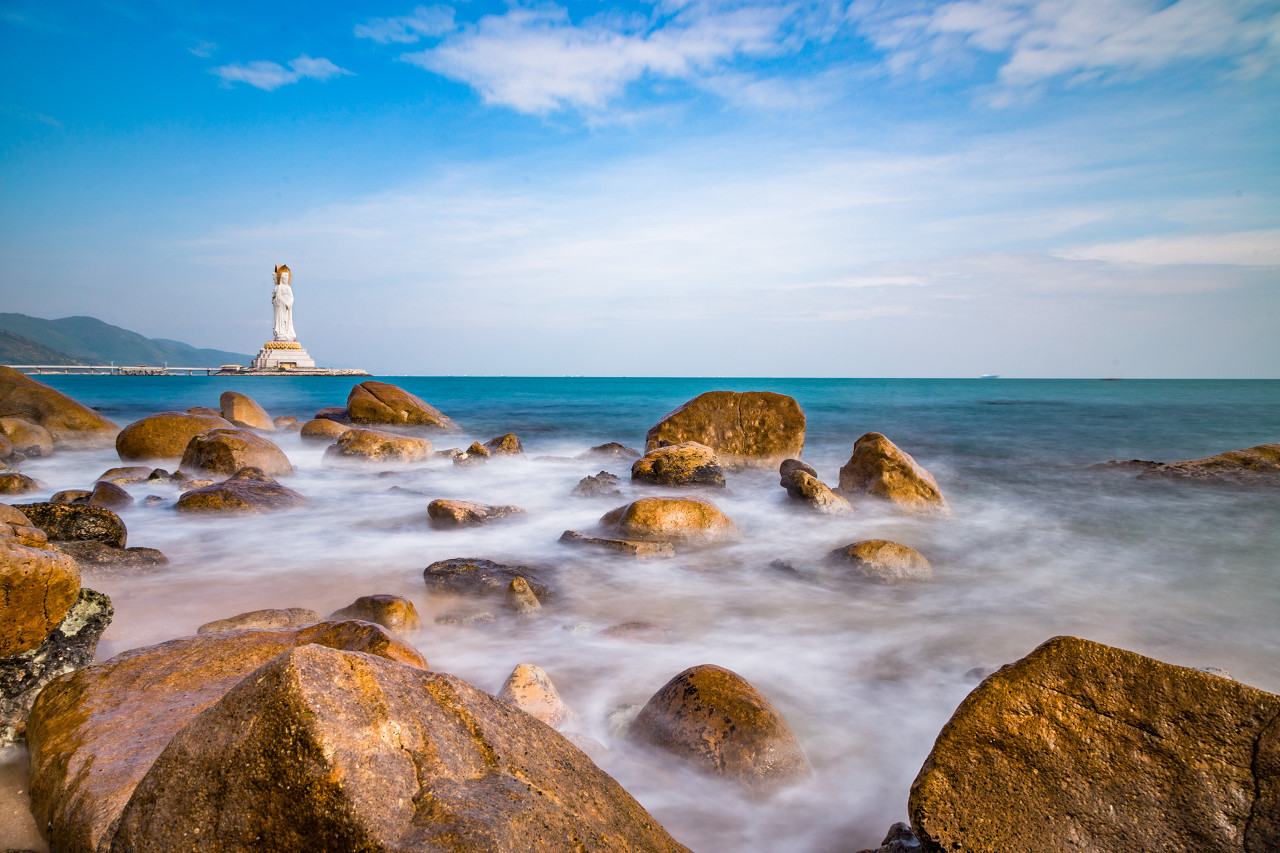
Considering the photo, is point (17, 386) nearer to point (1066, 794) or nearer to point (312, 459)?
point (312, 459)

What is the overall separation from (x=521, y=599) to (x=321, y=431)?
1355 centimetres

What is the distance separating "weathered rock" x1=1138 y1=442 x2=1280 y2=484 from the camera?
11873 millimetres

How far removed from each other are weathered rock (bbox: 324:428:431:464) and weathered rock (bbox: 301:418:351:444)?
9.22 feet

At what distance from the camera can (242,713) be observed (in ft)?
4.80

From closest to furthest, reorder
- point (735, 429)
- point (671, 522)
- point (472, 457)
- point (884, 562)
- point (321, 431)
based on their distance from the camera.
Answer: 1. point (884, 562)
2. point (671, 522)
3. point (735, 429)
4. point (472, 457)
5. point (321, 431)

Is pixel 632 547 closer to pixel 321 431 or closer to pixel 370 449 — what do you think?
pixel 370 449

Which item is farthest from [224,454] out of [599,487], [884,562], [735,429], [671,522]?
[884,562]

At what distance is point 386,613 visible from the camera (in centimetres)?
470

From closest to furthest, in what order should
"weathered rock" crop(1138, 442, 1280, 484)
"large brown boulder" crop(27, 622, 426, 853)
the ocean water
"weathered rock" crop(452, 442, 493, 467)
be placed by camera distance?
"large brown boulder" crop(27, 622, 426, 853) < the ocean water < "weathered rock" crop(1138, 442, 1280, 484) < "weathered rock" crop(452, 442, 493, 467)

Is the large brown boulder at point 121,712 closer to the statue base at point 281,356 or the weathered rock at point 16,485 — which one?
the weathered rock at point 16,485

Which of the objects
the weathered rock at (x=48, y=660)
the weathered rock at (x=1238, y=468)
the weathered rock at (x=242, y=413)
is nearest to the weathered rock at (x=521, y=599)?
the weathered rock at (x=48, y=660)

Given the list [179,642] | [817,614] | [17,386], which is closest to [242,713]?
[179,642]

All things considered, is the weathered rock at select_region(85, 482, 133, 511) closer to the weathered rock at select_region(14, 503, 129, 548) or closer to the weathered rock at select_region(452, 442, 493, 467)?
the weathered rock at select_region(14, 503, 129, 548)

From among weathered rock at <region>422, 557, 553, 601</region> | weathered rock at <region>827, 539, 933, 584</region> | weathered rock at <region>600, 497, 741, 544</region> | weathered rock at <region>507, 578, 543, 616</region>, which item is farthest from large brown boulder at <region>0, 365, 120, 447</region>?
weathered rock at <region>827, 539, 933, 584</region>
